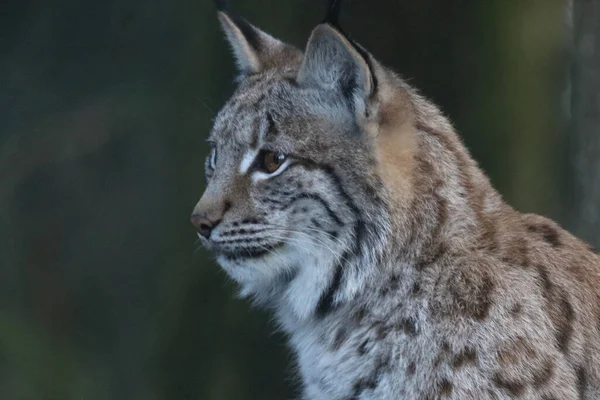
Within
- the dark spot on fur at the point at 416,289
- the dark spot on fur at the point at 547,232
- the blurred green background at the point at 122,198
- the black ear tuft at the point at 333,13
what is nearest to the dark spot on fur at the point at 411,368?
the dark spot on fur at the point at 416,289

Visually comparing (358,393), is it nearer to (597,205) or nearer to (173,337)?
(173,337)

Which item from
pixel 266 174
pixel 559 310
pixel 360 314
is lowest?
pixel 559 310

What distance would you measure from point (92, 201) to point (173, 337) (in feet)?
2.54

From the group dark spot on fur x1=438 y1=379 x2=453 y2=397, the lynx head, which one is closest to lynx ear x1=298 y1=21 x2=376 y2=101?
the lynx head

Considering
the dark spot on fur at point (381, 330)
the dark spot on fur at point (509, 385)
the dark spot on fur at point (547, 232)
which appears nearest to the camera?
the dark spot on fur at point (509, 385)

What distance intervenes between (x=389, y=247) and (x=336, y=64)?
2.06 ft

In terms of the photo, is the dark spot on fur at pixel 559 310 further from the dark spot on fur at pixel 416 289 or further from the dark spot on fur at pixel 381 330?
the dark spot on fur at pixel 381 330

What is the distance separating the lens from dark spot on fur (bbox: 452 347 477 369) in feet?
10.2

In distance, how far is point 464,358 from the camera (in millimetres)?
3127

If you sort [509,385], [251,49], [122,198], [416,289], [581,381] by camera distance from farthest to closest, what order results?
[122,198] → [251,49] → [416,289] → [581,381] → [509,385]

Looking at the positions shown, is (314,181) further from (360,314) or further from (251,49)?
(251,49)

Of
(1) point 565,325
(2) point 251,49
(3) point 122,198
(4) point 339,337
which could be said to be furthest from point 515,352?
Result: (3) point 122,198

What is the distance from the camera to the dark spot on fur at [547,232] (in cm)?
340

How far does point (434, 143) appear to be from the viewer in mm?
3357
